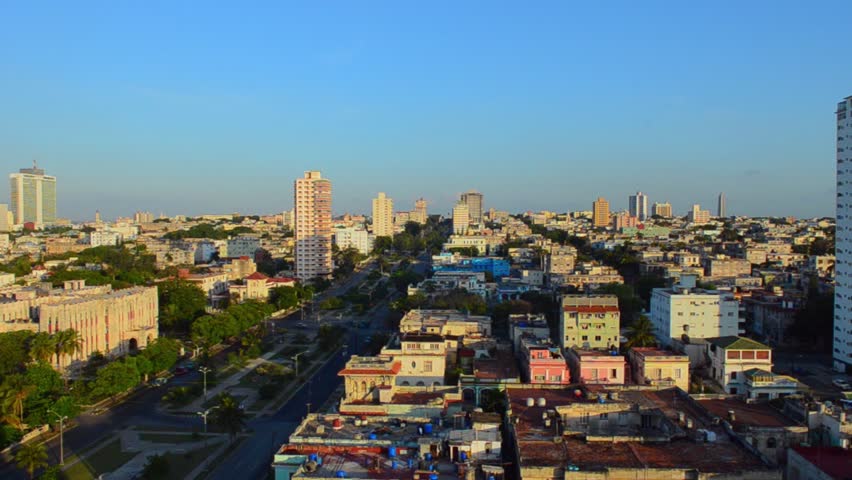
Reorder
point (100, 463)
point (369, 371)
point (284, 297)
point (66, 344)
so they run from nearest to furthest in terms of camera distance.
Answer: point (100, 463) < point (369, 371) < point (66, 344) < point (284, 297)

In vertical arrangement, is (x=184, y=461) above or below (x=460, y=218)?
below

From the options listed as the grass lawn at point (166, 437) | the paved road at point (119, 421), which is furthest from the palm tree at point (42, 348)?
the grass lawn at point (166, 437)

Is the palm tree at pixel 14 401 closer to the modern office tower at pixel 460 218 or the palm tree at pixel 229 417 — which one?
the palm tree at pixel 229 417

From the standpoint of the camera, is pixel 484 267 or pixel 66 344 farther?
pixel 484 267

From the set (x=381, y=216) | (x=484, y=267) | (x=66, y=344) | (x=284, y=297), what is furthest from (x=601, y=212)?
(x=66, y=344)

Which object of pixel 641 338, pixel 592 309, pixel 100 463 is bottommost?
pixel 100 463

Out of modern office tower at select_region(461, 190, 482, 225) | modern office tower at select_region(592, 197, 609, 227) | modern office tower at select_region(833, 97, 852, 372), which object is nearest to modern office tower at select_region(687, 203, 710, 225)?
modern office tower at select_region(592, 197, 609, 227)

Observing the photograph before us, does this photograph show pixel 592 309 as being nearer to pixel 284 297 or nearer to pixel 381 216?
pixel 284 297
